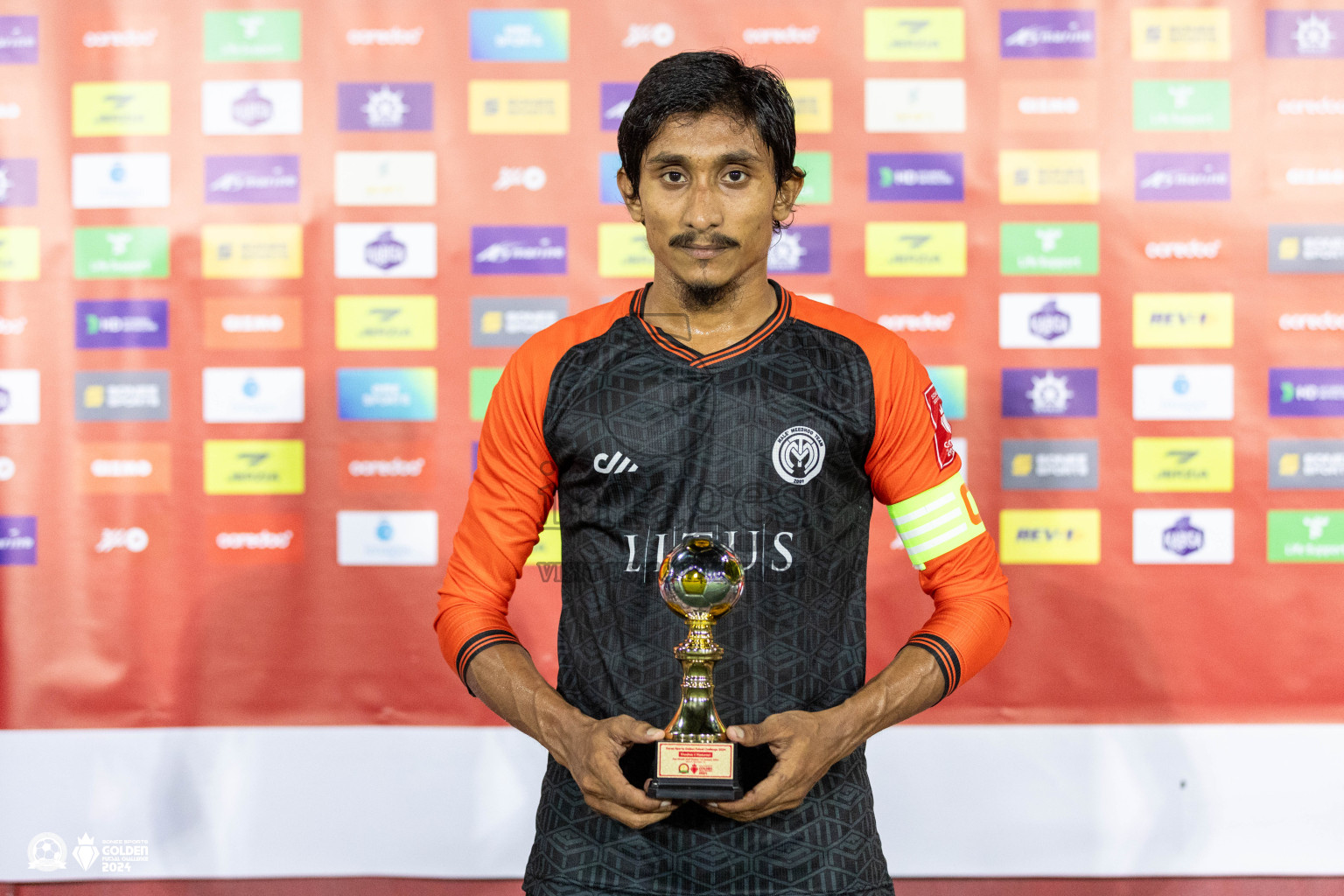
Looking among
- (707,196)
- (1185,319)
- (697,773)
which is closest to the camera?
(697,773)

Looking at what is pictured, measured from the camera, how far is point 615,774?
35.7 inches

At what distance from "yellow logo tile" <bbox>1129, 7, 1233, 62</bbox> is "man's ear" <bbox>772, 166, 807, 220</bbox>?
4.00 ft

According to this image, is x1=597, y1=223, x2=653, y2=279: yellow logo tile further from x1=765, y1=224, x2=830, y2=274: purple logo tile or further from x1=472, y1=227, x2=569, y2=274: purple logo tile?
x1=765, y1=224, x2=830, y2=274: purple logo tile

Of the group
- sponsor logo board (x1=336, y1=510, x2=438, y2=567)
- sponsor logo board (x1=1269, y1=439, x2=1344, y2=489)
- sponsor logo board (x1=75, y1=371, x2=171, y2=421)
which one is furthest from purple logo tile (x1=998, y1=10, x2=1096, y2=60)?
sponsor logo board (x1=75, y1=371, x2=171, y2=421)

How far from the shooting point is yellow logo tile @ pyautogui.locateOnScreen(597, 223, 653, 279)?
2.00m

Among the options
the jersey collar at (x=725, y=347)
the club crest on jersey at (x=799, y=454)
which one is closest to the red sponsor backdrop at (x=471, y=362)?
the jersey collar at (x=725, y=347)

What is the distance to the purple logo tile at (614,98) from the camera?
199 cm

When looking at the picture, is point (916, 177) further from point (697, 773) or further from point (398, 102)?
point (697, 773)

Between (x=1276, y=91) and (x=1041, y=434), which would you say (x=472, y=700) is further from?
(x=1276, y=91)

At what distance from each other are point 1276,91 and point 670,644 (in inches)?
67.8

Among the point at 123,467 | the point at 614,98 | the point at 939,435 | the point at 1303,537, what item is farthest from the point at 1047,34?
the point at 123,467

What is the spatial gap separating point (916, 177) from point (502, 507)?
4.07 feet

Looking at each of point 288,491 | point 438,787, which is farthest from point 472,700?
point 288,491

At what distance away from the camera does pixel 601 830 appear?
106cm
